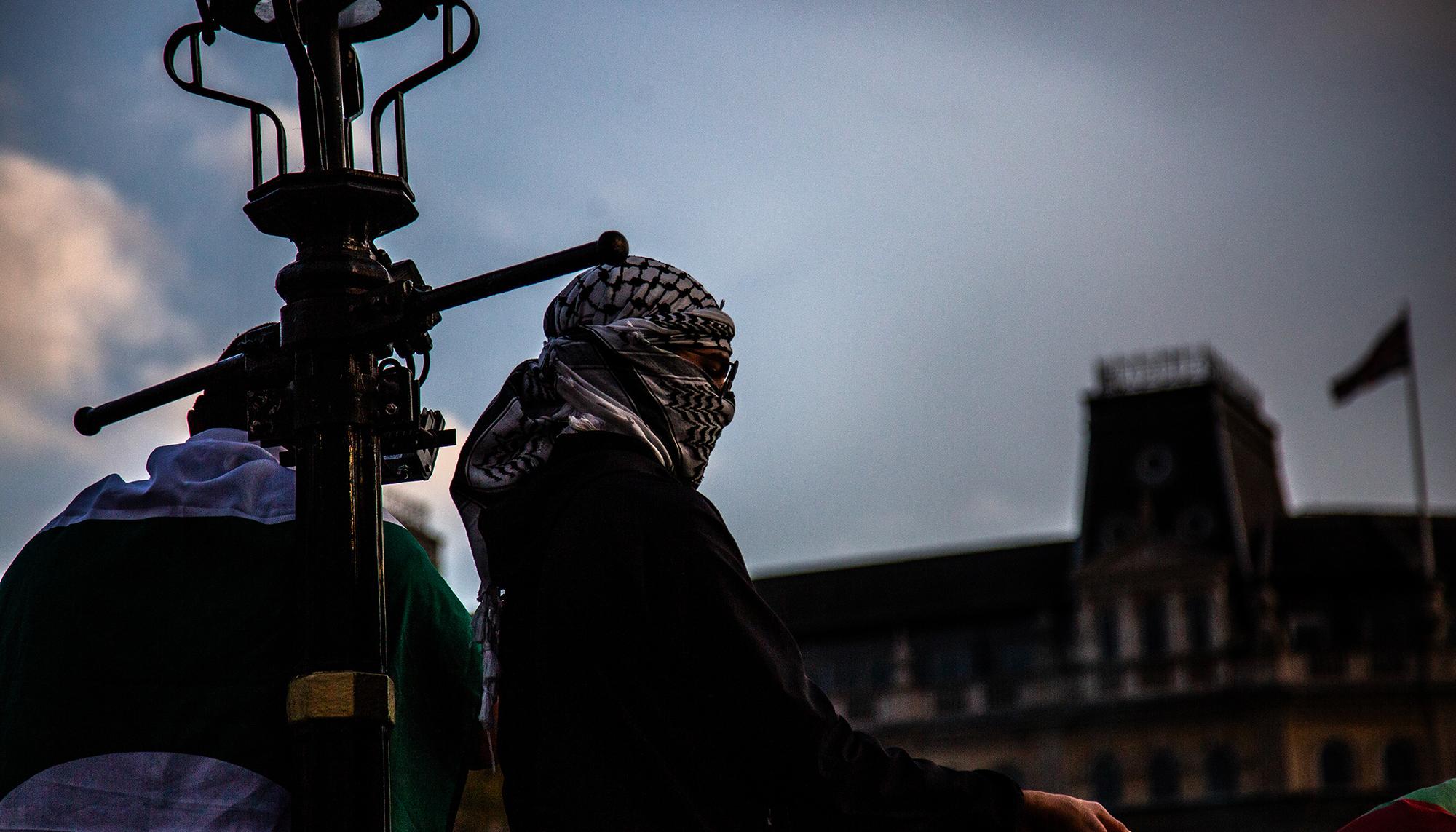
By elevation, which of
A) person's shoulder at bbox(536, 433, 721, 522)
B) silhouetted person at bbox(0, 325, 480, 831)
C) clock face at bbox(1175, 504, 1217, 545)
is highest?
clock face at bbox(1175, 504, 1217, 545)

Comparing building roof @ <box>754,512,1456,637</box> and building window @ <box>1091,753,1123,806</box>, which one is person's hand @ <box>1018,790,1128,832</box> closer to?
building roof @ <box>754,512,1456,637</box>

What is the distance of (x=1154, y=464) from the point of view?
49.3m

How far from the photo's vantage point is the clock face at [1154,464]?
49.0 meters

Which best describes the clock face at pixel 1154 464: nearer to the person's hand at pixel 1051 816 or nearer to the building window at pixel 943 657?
the building window at pixel 943 657

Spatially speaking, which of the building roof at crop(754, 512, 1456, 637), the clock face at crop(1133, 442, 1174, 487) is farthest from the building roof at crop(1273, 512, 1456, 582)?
the clock face at crop(1133, 442, 1174, 487)

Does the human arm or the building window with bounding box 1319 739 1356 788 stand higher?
the human arm

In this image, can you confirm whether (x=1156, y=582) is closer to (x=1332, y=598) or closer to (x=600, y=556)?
(x=1332, y=598)

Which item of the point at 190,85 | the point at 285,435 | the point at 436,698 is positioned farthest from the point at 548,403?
the point at 190,85

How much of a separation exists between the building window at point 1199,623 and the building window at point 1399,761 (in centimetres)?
448

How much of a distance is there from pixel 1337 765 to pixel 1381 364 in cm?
873

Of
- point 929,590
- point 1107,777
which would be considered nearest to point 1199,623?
point 1107,777

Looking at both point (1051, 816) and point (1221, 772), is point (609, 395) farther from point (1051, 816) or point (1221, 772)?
point (1221, 772)

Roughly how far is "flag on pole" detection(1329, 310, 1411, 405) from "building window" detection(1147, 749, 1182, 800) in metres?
8.74

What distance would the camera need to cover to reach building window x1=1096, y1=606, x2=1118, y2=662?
1906 inches
